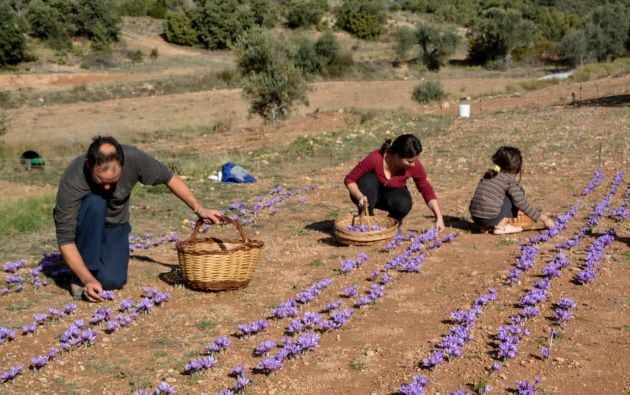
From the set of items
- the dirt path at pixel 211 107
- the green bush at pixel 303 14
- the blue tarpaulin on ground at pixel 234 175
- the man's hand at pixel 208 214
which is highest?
the green bush at pixel 303 14

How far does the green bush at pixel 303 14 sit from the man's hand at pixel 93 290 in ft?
279

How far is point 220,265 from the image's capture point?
5.94m

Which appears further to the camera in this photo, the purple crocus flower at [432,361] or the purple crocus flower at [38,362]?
the purple crocus flower at [38,362]

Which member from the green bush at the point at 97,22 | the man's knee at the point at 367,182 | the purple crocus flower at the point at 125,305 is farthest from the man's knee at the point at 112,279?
the green bush at the point at 97,22

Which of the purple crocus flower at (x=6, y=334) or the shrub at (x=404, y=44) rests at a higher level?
the shrub at (x=404, y=44)

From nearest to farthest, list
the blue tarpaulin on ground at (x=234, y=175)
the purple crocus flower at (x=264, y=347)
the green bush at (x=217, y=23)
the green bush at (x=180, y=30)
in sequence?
the purple crocus flower at (x=264, y=347), the blue tarpaulin on ground at (x=234, y=175), the green bush at (x=217, y=23), the green bush at (x=180, y=30)

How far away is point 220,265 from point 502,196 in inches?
140

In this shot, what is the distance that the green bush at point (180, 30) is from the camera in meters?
75.7

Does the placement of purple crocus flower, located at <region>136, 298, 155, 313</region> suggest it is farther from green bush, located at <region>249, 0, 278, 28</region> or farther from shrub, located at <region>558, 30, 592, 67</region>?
green bush, located at <region>249, 0, 278, 28</region>

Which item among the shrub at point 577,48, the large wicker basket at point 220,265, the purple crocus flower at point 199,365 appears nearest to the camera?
the purple crocus flower at point 199,365

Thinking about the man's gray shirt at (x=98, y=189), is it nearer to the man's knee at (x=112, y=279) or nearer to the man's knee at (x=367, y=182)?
the man's knee at (x=112, y=279)

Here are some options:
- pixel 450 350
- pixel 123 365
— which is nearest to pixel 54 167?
pixel 123 365

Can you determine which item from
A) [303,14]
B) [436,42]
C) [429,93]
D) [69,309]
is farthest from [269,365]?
[303,14]

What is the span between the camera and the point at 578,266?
639cm
